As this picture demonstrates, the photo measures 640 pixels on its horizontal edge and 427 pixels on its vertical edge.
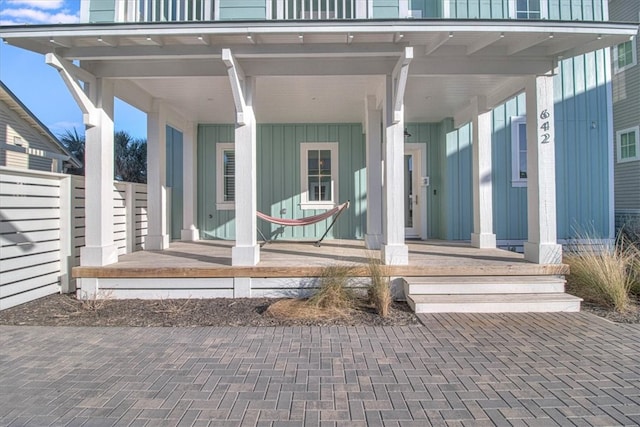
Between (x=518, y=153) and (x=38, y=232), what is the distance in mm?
7724

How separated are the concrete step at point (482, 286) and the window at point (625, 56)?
915 centimetres

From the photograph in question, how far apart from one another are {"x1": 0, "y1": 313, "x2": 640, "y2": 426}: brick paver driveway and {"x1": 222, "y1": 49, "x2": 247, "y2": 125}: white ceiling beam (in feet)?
8.02

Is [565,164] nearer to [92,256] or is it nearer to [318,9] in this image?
[318,9]

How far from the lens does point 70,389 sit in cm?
230

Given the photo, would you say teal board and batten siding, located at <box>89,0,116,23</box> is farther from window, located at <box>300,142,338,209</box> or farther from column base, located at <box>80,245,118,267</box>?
window, located at <box>300,142,338,209</box>

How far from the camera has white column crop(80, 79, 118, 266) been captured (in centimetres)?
451

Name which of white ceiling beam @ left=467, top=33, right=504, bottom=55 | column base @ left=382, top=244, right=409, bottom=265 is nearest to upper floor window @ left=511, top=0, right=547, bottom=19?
white ceiling beam @ left=467, top=33, right=504, bottom=55

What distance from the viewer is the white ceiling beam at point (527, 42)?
13.7ft

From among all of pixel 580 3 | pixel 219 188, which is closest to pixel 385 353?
pixel 219 188

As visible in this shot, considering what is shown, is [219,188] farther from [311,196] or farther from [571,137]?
[571,137]

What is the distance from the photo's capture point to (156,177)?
6098mm

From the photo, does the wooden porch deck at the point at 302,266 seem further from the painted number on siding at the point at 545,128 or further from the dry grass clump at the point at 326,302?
the painted number on siding at the point at 545,128

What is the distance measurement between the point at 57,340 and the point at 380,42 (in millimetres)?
4342

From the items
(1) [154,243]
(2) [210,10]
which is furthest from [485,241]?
(1) [154,243]
